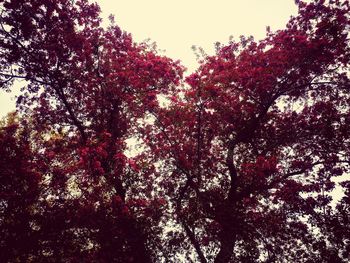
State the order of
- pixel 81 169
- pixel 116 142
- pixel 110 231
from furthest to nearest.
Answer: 1. pixel 116 142
2. pixel 81 169
3. pixel 110 231

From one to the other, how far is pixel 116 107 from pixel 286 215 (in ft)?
30.8

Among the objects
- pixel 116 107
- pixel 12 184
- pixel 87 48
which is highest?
pixel 87 48

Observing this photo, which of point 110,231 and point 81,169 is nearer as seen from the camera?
point 110,231

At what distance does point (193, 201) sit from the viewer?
1152 cm

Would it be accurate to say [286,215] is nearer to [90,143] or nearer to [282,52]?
[282,52]

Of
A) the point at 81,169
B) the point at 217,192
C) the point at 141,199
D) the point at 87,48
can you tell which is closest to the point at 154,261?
the point at 141,199

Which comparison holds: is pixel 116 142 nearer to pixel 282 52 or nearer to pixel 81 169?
pixel 81 169

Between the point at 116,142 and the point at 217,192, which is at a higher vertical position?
the point at 116,142

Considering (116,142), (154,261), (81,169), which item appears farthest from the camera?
(116,142)

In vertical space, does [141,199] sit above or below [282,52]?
below

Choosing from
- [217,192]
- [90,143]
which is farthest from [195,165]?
[90,143]

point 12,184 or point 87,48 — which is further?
point 87,48

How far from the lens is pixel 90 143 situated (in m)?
11.6

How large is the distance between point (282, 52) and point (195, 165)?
6.61 meters
